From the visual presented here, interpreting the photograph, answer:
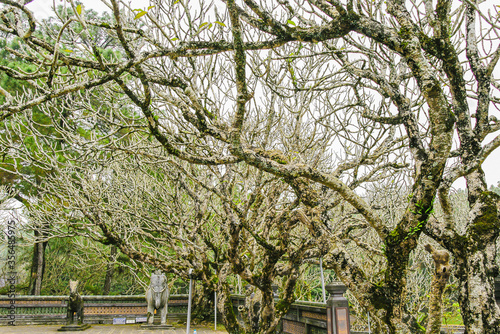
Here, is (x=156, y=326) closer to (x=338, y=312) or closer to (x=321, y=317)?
(x=321, y=317)

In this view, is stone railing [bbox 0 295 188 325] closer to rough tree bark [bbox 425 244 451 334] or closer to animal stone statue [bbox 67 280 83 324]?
animal stone statue [bbox 67 280 83 324]

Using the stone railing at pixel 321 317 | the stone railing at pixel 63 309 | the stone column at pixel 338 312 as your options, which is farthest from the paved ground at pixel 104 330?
the stone column at pixel 338 312

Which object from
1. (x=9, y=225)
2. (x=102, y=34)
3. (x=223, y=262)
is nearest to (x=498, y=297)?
(x=223, y=262)

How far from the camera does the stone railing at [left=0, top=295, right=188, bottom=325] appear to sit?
11961 mm

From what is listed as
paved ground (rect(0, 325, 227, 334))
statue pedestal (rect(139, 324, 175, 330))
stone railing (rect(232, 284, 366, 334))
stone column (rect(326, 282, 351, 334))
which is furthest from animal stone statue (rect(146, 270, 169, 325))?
stone column (rect(326, 282, 351, 334))

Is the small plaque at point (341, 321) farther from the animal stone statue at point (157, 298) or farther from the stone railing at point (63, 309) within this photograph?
the stone railing at point (63, 309)

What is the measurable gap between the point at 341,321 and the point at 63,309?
10545 millimetres

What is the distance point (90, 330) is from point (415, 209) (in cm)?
1075

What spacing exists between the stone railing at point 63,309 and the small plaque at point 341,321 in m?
A: 8.41

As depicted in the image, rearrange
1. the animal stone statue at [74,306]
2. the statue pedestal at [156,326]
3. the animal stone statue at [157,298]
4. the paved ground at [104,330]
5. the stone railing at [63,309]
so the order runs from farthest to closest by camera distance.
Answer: the stone railing at [63,309], the animal stone statue at [157,298], the statue pedestal at [156,326], the animal stone statue at [74,306], the paved ground at [104,330]

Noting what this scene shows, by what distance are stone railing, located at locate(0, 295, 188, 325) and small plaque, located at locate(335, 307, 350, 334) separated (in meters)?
8.41

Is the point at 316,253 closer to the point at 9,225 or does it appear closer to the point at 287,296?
the point at 287,296

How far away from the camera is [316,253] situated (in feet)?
22.7

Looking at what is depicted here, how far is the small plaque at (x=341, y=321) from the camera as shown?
6004 mm
